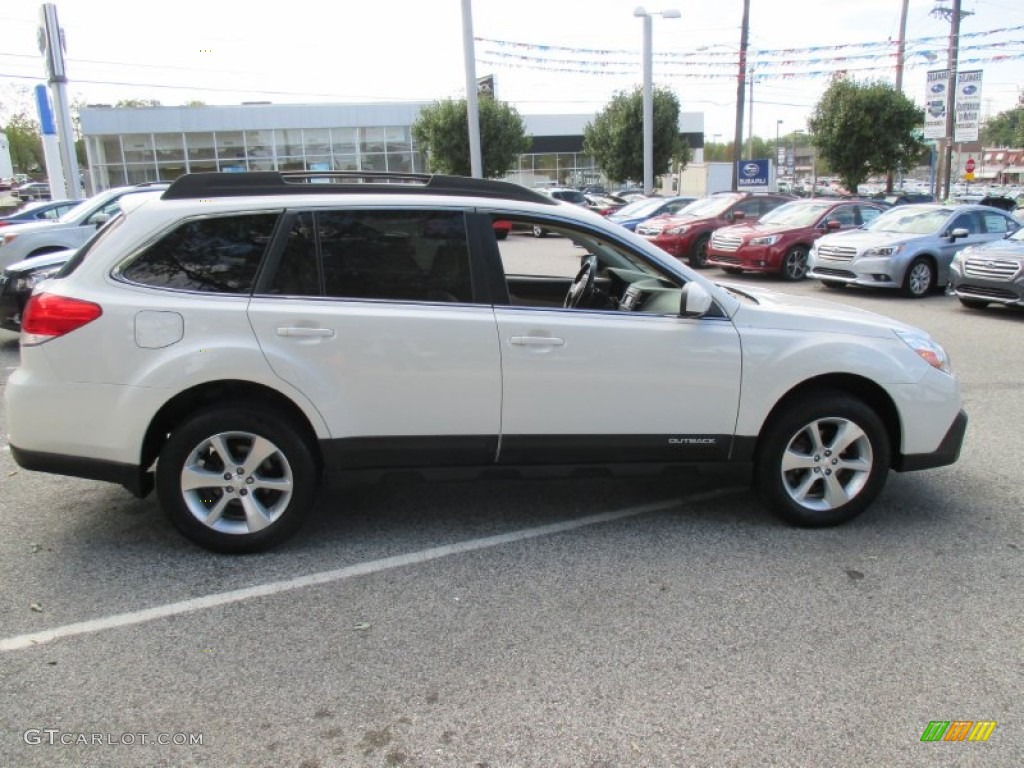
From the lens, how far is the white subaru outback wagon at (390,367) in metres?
3.80

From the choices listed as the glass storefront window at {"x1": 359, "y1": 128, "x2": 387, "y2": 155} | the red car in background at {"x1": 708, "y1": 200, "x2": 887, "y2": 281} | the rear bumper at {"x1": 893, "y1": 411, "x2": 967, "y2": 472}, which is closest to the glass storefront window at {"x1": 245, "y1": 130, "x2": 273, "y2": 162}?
the glass storefront window at {"x1": 359, "y1": 128, "x2": 387, "y2": 155}

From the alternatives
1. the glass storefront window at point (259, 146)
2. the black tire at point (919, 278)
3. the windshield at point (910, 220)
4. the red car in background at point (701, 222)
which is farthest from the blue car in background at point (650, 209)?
the glass storefront window at point (259, 146)

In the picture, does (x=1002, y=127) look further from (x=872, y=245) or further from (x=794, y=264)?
(x=872, y=245)

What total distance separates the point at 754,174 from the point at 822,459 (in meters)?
29.0

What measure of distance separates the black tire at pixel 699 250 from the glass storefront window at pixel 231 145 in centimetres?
3931

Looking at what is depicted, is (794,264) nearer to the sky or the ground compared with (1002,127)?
nearer to the ground

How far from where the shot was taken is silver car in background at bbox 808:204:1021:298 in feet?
44.4

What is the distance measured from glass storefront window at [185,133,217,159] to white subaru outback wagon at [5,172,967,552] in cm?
5057

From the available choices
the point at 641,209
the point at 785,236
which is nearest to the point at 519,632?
the point at 785,236

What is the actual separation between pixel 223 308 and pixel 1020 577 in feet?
12.9

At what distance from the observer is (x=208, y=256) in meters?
3.92

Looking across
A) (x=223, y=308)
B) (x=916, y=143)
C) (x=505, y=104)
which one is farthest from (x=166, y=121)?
(x=223, y=308)

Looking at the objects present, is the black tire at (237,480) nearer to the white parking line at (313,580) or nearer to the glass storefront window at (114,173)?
the white parking line at (313,580)

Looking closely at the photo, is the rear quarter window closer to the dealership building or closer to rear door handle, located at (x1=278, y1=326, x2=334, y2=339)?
rear door handle, located at (x1=278, y1=326, x2=334, y2=339)
